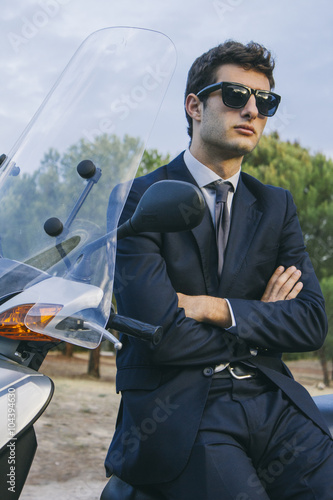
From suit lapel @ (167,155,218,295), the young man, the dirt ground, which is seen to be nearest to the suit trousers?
the young man

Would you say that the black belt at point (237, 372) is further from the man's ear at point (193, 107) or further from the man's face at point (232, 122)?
the man's ear at point (193, 107)

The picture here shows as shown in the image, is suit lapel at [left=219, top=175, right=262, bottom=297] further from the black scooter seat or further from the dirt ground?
the dirt ground

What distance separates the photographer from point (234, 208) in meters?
2.11

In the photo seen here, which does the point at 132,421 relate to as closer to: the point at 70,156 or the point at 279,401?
the point at 279,401

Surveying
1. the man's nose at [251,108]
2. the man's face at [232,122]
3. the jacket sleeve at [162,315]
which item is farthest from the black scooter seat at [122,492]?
the man's nose at [251,108]

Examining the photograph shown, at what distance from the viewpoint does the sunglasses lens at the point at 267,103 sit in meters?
2.11

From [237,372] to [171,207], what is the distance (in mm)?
755

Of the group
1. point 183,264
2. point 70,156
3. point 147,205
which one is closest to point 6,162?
point 70,156

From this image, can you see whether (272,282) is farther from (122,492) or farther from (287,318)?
(122,492)

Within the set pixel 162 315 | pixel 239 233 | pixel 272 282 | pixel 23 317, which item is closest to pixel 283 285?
pixel 272 282

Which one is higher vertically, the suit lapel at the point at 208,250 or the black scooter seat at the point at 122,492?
the suit lapel at the point at 208,250

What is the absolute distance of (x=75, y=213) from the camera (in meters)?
1.44

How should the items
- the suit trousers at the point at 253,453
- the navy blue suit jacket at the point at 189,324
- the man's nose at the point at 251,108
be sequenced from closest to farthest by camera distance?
the suit trousers at the point at 253,453 < the navy blue suit jacket at the point at 189,324 < the man's nose at the point at 251,108

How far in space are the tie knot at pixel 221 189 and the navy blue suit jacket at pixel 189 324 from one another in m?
0.05
